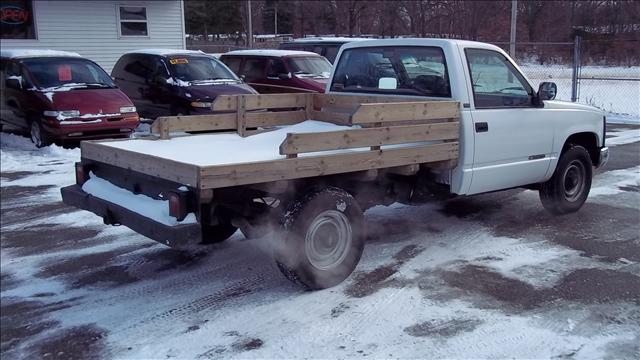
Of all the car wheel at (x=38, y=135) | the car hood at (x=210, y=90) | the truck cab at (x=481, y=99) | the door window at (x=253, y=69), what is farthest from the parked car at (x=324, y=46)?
the truck cab at (x=481, y=99)

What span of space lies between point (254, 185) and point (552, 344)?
85.5 inches

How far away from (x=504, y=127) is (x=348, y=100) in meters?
1.55

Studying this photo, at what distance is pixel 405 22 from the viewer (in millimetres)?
43844

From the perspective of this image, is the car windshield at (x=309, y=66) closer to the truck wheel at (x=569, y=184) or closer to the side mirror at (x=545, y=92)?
the truck wheel at (x=569, y=184)

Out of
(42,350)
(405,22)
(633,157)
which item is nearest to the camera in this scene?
(42,350)

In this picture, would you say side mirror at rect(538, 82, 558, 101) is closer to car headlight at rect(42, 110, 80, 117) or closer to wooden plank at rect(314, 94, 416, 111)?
wooden plank at rect(314, 94, 416, 111)

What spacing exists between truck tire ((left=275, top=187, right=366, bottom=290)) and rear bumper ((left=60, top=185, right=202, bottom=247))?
2.16 ft

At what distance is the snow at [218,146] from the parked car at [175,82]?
5.85m

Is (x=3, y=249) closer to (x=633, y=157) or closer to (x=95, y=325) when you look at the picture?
(x=95, y=325)

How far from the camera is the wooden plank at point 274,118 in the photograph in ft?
20.6

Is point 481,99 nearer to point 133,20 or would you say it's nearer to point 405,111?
point 405,111

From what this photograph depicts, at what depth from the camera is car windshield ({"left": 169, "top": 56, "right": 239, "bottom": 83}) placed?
1241cm

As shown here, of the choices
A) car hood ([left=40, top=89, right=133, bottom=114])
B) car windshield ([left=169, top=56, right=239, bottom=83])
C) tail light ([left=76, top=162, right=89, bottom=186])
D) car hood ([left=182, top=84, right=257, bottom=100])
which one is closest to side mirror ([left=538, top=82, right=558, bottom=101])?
tail light ([left=76, top=162, right=89, bottom=186])

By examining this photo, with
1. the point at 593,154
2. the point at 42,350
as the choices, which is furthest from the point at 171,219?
the point at 593,154
